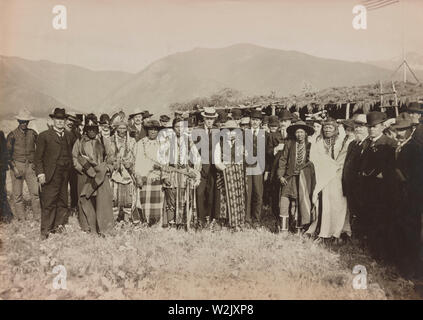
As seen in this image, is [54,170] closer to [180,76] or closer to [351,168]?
[180,76]

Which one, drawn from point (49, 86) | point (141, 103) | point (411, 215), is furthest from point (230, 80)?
point (411, 215)

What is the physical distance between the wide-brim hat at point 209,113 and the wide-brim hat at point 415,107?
2460mm

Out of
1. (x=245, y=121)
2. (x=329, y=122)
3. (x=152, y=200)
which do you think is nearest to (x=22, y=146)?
(x=152, y=200)

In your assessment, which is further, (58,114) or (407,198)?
(58,114)

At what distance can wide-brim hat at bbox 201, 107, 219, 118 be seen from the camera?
6.73m

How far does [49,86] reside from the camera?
6.83m

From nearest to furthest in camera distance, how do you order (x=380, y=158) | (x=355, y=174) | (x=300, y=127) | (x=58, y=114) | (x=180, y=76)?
(x=380, y=158)
(x=355, y=174)
(x=300, y=127)
(x=58, y=114)
(x=180, y=76)

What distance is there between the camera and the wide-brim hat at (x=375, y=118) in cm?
647

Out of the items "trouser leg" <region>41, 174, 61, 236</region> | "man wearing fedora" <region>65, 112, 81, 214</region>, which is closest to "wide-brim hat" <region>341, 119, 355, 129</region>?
"man wearing fedora" <region>65, 112, 81, 214</region>

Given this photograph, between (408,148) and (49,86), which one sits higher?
(49,86)

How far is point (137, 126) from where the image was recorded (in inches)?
268

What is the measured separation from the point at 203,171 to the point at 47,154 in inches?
80.0
